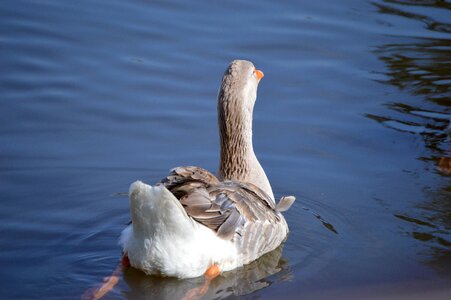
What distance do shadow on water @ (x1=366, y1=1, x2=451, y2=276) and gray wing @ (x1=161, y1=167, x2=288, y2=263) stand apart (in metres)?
1.24

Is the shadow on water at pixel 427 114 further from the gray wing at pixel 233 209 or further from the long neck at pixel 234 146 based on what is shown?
the long neck at pixel 234 146

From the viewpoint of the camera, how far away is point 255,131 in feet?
33.6

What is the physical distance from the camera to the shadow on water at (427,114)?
8.31 m

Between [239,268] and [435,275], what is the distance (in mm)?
1577

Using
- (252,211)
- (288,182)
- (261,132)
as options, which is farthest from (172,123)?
(252,211)

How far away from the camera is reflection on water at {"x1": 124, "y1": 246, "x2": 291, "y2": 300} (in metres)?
7.23

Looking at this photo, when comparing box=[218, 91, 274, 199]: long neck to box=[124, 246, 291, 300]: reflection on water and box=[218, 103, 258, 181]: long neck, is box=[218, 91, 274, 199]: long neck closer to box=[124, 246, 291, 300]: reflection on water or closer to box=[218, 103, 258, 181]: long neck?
box=[218, 103, 258, 181]: long neck

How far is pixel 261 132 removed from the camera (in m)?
10.2

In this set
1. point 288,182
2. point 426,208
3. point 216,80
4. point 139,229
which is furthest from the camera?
point 216,80

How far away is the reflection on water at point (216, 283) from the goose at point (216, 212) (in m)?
0.07

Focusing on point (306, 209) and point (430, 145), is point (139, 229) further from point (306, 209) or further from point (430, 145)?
point (430, 145)

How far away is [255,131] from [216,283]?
3043mm

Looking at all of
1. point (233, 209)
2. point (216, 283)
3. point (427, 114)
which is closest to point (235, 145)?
point (233, 209)

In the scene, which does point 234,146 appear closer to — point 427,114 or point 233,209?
point 233,209
